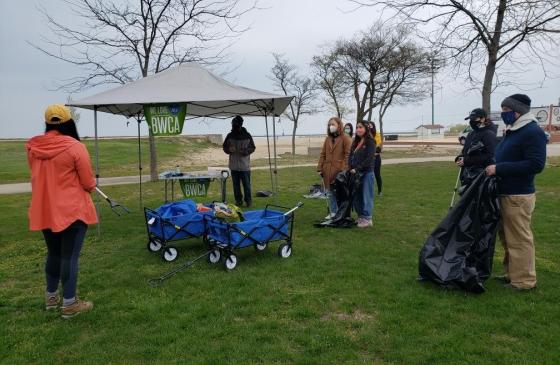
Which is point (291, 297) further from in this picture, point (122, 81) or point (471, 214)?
point (122, 81)

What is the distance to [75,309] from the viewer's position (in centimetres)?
390

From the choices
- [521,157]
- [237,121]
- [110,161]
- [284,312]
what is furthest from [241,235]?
[110,161]

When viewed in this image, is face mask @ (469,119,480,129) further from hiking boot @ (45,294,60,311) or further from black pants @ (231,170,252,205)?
hiking boot @ (45,294,60,311)

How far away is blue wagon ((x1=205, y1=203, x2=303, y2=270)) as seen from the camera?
5.05 meters

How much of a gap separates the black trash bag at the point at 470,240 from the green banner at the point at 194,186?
4.67 metres

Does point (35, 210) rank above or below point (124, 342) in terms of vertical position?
above

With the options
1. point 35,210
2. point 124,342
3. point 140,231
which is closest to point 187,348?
point 124,342

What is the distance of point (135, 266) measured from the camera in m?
5.34

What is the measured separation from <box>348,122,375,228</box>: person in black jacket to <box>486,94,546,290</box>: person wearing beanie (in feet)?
8.72

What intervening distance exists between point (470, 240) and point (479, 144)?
2.05 meters

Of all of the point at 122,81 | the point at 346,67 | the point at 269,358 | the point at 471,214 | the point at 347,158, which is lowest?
the point at 269,358

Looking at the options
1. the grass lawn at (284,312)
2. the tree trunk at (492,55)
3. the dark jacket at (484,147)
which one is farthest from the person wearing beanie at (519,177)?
the tree trunk at (492,55)

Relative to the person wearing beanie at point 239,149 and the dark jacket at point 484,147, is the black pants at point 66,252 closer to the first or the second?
the dark jacket at point 484,147

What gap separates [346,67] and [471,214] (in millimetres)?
22802
